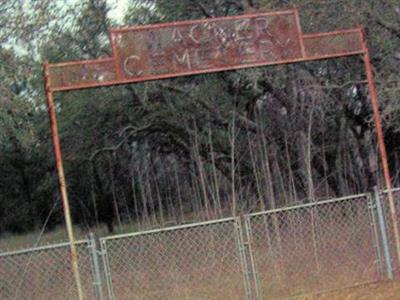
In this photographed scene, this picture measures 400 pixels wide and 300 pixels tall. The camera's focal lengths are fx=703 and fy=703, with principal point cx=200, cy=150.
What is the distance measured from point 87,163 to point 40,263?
11.8 meters

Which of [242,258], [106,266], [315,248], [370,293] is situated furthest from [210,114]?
[106,266]

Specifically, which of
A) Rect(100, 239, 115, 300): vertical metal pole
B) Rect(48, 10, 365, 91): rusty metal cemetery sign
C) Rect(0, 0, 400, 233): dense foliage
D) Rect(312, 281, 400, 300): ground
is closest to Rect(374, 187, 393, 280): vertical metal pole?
Rect(312, 281, 400, 300): ground

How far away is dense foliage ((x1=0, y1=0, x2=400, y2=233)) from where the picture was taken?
11414mm

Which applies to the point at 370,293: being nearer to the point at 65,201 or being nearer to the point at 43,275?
the point at 65,201

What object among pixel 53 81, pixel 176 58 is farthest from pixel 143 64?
pixel 53 81

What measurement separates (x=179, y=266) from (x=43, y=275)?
1582 millimetres

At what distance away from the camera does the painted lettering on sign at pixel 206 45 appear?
7.28 meters

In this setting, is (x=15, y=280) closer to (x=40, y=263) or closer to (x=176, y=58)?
(x=40, y=263)

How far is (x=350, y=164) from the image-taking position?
46.7ft

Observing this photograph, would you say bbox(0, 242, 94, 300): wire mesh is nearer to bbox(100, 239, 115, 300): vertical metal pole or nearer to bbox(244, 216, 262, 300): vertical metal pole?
bbox(100, 239, 115, 300): vertical metal pole

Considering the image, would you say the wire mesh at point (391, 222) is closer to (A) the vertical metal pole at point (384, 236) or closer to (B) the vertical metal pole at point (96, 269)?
(A) the vertical metal pole at point (384, 236)

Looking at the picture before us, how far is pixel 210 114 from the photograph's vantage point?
1542cm

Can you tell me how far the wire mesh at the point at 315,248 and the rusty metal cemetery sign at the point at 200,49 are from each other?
1.84 m

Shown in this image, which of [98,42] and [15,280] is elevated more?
[98,42]
